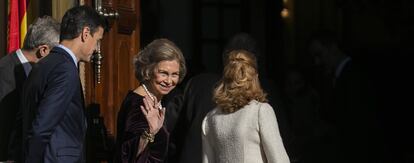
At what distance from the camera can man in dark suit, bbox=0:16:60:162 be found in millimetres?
6953

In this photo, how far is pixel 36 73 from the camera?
6137mm

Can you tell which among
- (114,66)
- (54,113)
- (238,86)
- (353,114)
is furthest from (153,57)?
(353,114)

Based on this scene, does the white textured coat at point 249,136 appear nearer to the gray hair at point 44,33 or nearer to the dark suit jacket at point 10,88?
the gray hair at point 44,33

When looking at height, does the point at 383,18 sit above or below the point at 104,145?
above

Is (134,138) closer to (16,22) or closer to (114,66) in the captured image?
(114,66)

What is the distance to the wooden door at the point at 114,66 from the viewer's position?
773 cm

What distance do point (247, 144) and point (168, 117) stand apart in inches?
40.9

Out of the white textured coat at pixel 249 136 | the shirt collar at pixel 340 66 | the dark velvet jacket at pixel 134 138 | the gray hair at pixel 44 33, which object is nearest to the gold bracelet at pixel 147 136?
the dark velvet jacket at pixel 134 138

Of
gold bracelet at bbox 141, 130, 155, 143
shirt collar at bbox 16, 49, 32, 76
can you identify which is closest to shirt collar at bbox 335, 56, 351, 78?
gold bracelet at bbox 141, 130, 155, 143

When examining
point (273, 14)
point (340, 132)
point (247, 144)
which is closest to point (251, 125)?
point (247, 144)

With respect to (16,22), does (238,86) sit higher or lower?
lower

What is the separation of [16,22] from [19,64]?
0.88 m

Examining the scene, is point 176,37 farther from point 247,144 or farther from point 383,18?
point 247,144

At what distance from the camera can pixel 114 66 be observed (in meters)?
7.83
